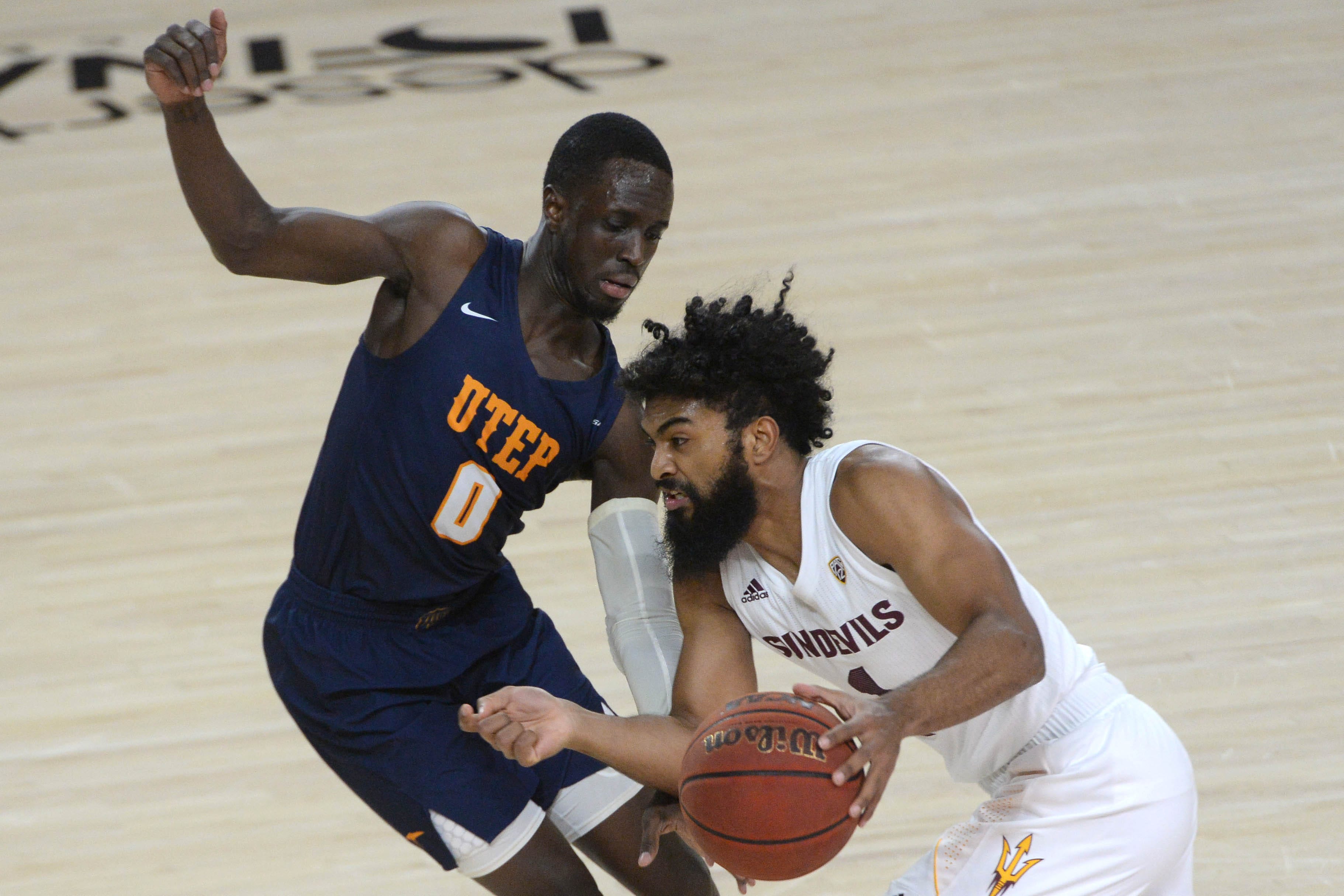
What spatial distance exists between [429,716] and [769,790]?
877 millimetres

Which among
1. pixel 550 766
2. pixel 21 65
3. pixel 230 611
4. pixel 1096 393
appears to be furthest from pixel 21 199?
pixel 550 766

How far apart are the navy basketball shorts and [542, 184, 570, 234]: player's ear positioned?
781 mm

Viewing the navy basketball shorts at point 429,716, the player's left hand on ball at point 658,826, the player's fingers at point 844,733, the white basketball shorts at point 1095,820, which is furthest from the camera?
the navy basketball shorts at point 429,716

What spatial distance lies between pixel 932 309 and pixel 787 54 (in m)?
3.24

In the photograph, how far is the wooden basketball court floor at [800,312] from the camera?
4008 millimetres

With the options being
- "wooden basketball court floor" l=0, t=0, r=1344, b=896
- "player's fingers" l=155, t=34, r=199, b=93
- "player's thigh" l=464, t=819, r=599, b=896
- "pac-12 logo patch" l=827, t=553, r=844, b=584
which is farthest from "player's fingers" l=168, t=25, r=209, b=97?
"wooden basketball court floor" l=0, t=0, r=1344, b=896

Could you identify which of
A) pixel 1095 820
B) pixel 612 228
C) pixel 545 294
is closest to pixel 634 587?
pixel 545 294

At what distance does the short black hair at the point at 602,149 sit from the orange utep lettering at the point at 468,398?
39 cm

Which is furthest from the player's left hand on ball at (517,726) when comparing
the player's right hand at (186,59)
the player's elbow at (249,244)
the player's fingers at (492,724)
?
the player's right hand at (186,59)

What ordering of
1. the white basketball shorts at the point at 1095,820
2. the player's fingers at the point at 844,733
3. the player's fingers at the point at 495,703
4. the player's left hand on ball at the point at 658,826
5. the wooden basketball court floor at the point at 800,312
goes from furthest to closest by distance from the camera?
the wooden basketball court floor at the point at 800,312 < the player's left hand on ball at the point at 658,826 < the white basketball shorts at the point at 1095,820 < the player's fingers at the point at 495,703 < the player's fingers at the point at 844,733

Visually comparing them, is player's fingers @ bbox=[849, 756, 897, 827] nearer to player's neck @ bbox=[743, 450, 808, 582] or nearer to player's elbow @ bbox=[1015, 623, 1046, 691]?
player's elbow @ bbox=[1015, 623, 1046, 691]

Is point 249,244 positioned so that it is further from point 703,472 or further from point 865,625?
point 865,625

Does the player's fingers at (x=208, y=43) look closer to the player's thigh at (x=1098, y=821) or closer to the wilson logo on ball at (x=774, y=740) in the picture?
the wilson logo on ball at (x=774, y=740)

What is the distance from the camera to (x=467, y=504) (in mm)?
2832
